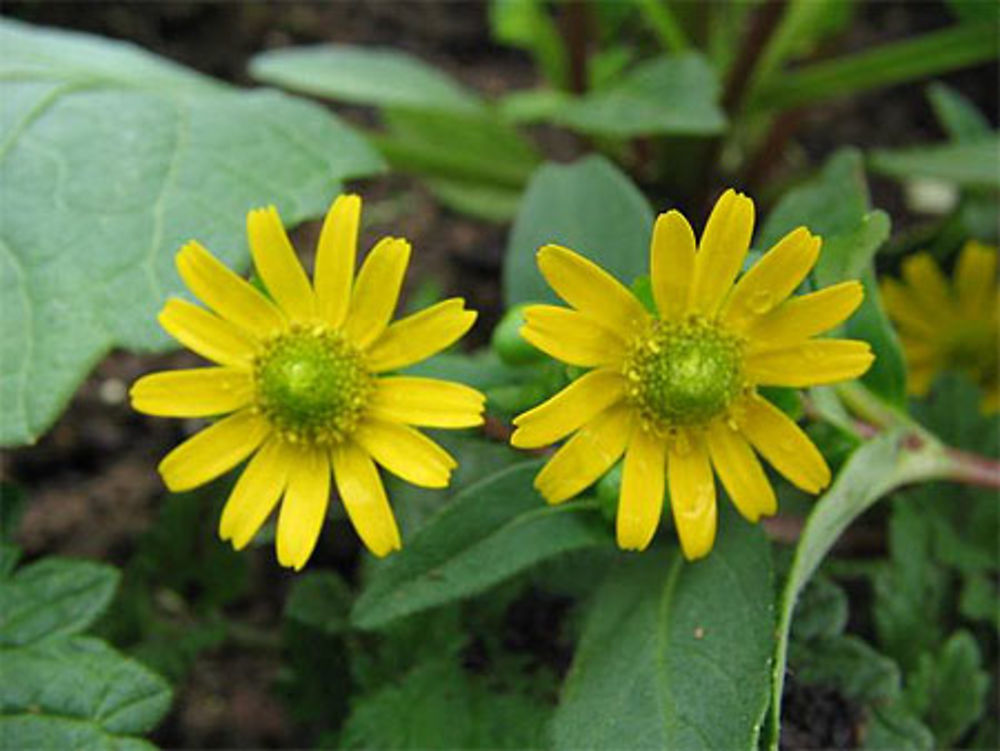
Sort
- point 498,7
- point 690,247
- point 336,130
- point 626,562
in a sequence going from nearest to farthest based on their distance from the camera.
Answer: point 690,247 → point 626,562 → point 336,130 → point 498,7

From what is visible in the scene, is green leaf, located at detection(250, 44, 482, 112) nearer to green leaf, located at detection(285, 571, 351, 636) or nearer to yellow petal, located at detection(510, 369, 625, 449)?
green leaf, located at detection(285, 571, 351, 636)

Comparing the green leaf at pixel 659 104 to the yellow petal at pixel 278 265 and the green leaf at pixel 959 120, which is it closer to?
the green leaf at pixel 959 120

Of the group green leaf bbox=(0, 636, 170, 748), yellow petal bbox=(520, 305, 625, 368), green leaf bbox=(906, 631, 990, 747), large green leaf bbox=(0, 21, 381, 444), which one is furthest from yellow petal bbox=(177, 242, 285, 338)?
green leaf bbox=(906, 631, 990, 747)

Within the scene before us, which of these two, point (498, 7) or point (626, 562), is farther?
point (498, 7)

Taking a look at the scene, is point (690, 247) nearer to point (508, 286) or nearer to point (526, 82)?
point (508, 286)

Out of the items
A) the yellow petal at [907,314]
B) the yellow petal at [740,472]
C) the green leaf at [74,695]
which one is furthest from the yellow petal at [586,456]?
the yellow petal at [907,314]

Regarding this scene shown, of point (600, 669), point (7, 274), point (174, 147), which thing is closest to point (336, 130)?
point (174, 147)
